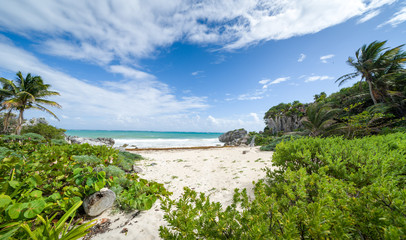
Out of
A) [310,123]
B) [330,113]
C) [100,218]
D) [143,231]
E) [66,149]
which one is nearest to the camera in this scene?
[143,231]

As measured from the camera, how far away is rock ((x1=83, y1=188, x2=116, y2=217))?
9.25 feet

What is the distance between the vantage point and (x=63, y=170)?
325 cm

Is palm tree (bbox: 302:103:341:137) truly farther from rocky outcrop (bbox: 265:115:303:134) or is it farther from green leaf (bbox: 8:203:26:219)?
green leaf (bbox: 8:203:26:219)

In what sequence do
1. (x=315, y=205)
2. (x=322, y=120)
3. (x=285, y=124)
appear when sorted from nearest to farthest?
(x=315, y=205) → (x=322, y=120) → (x=285, y=124)

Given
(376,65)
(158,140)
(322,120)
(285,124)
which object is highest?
(376,65)

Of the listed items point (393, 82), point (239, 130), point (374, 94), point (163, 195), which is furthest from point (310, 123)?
point (239, 130)

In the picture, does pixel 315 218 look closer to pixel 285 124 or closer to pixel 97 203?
pixel 97 203

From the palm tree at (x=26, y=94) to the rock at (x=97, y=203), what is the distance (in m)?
18.4

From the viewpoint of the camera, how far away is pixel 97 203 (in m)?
2.88

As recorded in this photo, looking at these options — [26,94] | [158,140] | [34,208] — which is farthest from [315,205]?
[158,140]

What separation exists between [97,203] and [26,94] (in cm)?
1954

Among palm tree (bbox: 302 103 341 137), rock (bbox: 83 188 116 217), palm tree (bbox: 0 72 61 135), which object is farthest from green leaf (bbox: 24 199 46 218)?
palm tree (bbox: 0 72 61 135)

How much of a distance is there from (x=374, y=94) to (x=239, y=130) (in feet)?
80.2

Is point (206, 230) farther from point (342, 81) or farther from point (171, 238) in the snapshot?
point (342, 81)
